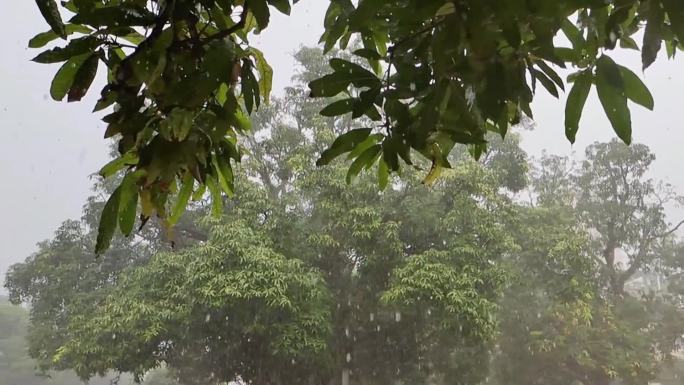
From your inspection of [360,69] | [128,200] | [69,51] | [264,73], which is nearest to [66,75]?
[69,51]

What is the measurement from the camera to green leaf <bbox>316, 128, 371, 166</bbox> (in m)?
0.88

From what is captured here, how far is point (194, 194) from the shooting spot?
3.17 feet

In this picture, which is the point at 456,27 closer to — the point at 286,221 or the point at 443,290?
the point at 443,290

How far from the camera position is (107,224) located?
755 mm

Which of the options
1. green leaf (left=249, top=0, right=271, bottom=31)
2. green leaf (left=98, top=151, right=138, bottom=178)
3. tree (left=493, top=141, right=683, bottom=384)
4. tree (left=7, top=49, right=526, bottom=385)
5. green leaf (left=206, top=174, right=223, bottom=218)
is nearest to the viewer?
green leaf (left=249, top=0, right=271, bottom=31)

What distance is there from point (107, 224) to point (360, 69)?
15.6 inches

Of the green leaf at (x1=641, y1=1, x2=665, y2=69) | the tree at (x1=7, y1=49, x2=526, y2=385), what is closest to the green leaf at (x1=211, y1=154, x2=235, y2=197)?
the green leaf at (x1=641, y1=1, x2=665, y2=69)

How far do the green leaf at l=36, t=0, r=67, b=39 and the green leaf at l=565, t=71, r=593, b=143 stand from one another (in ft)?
1.94

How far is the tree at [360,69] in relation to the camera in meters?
0.64

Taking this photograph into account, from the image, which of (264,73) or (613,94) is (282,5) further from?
(613,94)

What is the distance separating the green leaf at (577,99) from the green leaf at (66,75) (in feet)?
1.95

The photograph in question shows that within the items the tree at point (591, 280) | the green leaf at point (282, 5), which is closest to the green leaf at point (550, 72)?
the green leaf at point (282, 5)

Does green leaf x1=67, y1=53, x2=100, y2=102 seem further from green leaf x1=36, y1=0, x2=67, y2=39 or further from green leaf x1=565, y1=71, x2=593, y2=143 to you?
green leaf x1=565, y1=71, x2=593, y2=143

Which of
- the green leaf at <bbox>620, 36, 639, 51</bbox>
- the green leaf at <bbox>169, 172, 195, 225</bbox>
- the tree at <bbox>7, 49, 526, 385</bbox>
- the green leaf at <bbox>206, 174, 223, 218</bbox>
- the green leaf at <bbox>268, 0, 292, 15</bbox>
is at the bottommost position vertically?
the green leaf at <bbox>169, 172, 195, 225</bbox>
